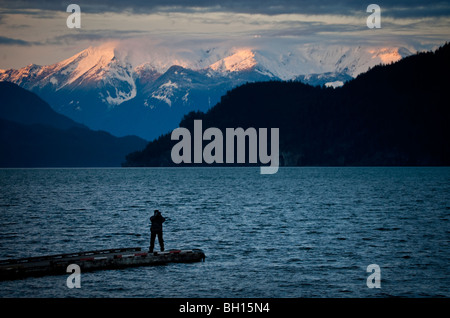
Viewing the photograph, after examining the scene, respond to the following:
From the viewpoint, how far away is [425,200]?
4491 inches

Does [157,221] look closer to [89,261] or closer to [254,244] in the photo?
[89,261]

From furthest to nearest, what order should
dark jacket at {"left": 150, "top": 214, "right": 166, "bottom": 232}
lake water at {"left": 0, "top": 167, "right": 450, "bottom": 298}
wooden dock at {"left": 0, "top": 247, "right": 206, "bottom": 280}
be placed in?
dark jacket at {"left": 150, "top": 214, "right": 166, "bottom": 232} → wooden dock at {"left": 0, "top": 247, "right": 206, "bottom": 280} → lake water at {"left": 0, "top": 167, "right": 450, "bottom": 298}

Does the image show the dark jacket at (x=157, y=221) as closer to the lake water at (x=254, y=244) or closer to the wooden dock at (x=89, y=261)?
the wooden dock at (x=89, y=261)

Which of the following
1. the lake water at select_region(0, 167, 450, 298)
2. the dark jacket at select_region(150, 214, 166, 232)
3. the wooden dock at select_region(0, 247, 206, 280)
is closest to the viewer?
the lake water at select_region(0, 167, 450, 298)

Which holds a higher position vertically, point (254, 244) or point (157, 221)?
point (157, 221)

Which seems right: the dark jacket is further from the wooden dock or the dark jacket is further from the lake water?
the lake water

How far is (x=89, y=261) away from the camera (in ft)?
149

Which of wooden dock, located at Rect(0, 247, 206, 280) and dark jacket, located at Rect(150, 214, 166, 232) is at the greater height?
dark jacket, located at Rect(150, 214, 166, 232)

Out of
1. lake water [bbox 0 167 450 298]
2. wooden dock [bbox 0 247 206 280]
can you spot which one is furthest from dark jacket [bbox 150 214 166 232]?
lake water [bbox 0 167 450 298]

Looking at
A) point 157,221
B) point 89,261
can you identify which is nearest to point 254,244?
point 157,221

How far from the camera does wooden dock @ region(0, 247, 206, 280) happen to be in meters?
43.1

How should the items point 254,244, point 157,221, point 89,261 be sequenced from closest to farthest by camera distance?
point 89,261 → point 157,221 → point 254,244

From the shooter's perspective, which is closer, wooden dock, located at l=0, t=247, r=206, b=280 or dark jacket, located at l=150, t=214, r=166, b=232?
wooden dock, located at l=0, t=247, r=206, b=280
